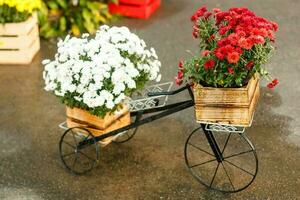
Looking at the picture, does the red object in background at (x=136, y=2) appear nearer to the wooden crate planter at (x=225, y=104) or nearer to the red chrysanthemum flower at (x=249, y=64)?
the wooden crate planter at (x=225, y=104)

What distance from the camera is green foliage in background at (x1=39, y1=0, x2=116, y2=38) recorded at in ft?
25.9

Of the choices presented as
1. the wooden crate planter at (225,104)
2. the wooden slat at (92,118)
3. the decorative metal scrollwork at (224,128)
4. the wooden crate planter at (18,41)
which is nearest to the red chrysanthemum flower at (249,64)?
the wooden crate planter at (225,104)

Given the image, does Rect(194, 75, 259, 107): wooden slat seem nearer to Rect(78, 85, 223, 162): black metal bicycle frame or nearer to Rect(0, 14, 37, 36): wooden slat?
Rect(78, 85, 223, 162): black metal bicycle frame

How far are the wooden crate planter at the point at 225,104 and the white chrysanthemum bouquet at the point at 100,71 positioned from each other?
0.66 m

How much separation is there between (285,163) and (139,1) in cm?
399

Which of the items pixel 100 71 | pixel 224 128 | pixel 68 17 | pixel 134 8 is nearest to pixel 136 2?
pixel 134 8

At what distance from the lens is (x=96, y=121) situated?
4840 mm

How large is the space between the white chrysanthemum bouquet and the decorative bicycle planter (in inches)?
9.1

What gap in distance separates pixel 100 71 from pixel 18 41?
2726 millimetres

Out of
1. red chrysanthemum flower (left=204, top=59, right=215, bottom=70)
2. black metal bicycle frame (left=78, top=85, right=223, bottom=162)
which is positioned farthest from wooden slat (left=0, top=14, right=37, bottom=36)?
red chrysanthemum flower (left=204, top=59, right=215, bottom=70)

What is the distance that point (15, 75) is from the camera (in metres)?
6.88

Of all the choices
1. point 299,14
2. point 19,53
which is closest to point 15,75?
point 19,53

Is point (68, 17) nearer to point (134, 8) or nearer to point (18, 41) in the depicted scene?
point (134, 8)

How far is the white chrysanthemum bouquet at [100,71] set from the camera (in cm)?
460
